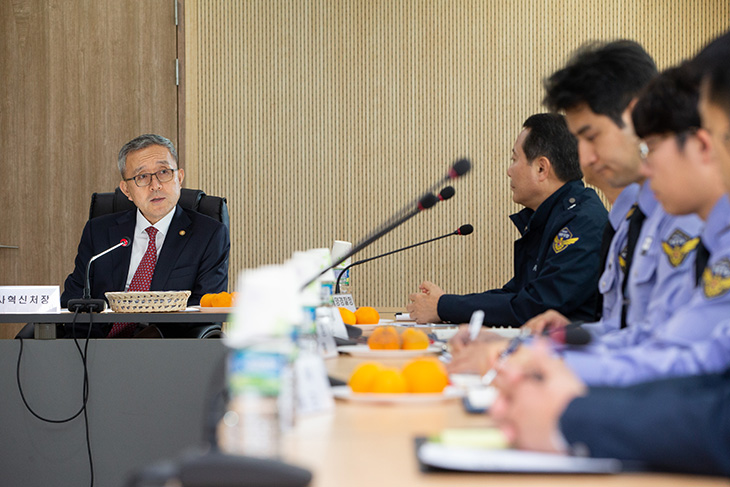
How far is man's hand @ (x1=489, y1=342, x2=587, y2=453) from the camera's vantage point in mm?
863

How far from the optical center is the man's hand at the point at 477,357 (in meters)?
1.43

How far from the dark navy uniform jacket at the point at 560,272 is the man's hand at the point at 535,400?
1.72m

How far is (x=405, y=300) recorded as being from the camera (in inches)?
223

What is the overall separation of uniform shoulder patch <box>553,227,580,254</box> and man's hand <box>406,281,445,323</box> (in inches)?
17.1

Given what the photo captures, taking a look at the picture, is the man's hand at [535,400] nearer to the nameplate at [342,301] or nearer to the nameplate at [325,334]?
the nameplate at [325,334]

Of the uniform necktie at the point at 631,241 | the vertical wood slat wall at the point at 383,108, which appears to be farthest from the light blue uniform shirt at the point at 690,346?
the vertical wood slat wall at the point at 383,108

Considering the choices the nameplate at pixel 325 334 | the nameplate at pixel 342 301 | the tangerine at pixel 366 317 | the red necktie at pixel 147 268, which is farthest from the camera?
the red necktie at pixel 147 268

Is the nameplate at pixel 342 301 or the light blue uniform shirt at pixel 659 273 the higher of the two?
the light blue uniform shirt at pixel 659 273

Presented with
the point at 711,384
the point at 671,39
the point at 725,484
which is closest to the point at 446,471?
the point at 725,484

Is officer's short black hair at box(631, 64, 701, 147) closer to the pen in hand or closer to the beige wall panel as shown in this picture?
the pen in hand

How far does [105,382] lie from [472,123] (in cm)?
364

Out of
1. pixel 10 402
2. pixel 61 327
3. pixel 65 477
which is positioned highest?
pixel 61 327

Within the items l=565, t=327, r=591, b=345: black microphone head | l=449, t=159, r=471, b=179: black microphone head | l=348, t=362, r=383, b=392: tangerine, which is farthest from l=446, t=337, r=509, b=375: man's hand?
l=449, t=159, r=471, b=179: black microphone head

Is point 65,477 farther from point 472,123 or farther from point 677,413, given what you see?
point 472,123
